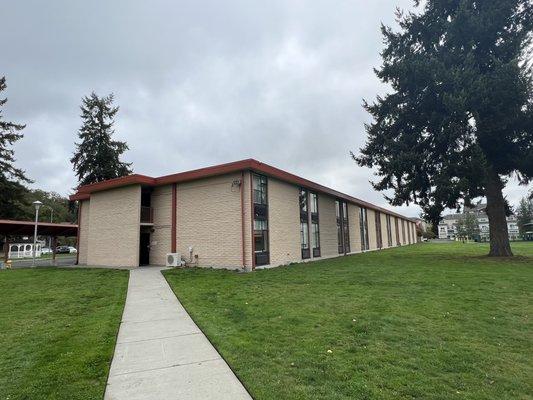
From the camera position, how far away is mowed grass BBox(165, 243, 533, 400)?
3916 mm

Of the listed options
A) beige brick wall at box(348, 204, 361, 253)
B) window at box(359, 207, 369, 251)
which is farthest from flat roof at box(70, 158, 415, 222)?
window at box(359, 207, 369, 251)

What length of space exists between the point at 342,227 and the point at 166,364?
2816cm

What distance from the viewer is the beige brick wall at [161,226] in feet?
67.8

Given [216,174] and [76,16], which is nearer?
[76,16]

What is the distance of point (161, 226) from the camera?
2103cm

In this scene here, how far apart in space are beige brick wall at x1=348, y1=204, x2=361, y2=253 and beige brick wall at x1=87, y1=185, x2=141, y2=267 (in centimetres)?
2051

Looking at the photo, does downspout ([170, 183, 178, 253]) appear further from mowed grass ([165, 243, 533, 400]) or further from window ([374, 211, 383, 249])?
window ([374, 211, 383, 249])

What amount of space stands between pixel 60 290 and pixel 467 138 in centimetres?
2102

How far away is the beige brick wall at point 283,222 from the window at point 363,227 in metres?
16.9

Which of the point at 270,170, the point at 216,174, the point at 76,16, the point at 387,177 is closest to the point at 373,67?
the point at 387,177

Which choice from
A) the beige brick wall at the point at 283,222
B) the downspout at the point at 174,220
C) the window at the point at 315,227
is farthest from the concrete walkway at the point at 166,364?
the window at the point at 315,227

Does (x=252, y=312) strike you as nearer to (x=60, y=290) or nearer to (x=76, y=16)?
(x=60, y=290)

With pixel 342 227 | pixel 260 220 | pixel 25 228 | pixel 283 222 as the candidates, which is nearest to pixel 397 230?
pixel 342 227

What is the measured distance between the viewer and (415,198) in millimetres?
Result: 22438
